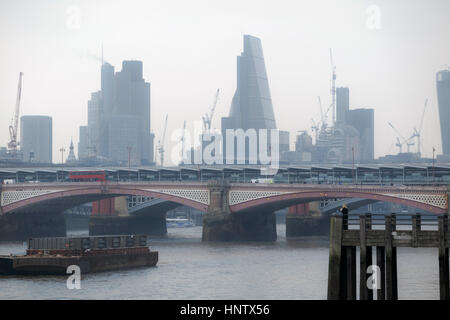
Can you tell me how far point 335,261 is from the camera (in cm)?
3950

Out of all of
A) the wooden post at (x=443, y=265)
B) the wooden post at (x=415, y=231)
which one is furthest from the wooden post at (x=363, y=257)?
the wooden post at (x=443, y=265)

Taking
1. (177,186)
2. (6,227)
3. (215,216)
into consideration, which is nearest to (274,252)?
(215,216)

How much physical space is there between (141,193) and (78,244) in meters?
42.1

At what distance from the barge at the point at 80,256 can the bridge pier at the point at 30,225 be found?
49.0m

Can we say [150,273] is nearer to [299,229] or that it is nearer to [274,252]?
[274,252]

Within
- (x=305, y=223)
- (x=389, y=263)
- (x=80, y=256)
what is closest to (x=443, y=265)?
(x=389, y=263)

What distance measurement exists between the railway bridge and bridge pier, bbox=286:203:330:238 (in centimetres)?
41

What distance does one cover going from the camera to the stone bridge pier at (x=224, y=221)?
4269 inches

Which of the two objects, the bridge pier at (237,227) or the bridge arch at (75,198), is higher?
the bridge arch at (75,198)

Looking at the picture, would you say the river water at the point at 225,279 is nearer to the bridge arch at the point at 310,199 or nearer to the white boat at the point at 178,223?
the bridge arch at the point at 310,199

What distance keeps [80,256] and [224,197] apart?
1559 inches

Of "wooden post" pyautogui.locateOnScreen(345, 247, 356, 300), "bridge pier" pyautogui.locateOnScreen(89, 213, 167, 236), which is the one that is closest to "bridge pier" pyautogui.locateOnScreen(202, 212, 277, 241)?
"bridge pier" pyautogui.locateOnScreen(89, 213, 167, 236)

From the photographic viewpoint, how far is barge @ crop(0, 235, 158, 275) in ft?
228

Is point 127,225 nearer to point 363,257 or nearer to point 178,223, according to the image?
point 178,223
